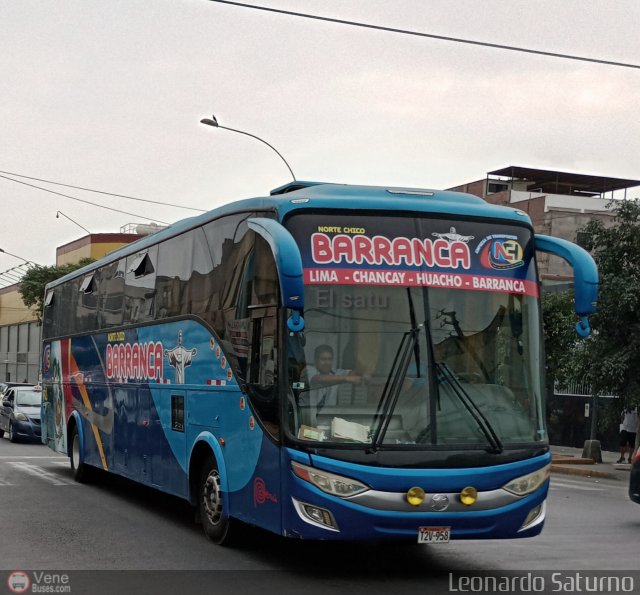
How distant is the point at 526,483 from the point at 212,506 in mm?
3436

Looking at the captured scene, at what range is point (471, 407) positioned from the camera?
9.02 meters

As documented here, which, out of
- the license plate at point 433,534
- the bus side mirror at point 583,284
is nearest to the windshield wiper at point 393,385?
the license plate at point 433,534

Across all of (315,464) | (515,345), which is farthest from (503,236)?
(315,464)

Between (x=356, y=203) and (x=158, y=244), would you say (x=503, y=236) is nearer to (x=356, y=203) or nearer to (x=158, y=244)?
(x=356, y=203)

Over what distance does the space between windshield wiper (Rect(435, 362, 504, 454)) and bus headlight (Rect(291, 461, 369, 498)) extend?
1.12 metres

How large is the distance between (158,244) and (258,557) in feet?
16.0

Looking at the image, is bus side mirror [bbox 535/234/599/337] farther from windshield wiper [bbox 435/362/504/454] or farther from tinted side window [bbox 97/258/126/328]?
tinted side window [bbox 97/258/126/328]

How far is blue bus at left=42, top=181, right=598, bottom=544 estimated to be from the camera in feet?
28.6

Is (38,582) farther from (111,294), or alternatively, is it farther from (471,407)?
(111,294)

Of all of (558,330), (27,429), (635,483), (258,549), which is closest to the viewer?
(258,549)

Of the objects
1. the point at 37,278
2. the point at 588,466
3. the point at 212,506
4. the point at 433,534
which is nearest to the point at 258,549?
the point at 212,506

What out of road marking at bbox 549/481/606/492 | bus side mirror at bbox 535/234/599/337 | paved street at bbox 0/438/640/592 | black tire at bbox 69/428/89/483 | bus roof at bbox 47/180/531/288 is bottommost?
road marking at bbox 549/481/606/492

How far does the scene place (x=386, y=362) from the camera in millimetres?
8969

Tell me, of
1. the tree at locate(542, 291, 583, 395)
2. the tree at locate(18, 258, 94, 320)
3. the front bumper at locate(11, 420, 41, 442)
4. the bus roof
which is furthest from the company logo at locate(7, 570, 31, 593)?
the tree at locate(18, 258, 94, 320)
